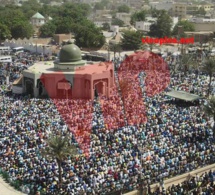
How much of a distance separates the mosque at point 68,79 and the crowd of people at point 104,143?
9.64ft

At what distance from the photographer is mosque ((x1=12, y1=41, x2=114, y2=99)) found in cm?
3859

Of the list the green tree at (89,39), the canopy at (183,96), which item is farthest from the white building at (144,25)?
the canopy at (183,96)

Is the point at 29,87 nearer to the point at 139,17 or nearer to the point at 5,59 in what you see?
the point at 5,59

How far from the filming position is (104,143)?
2553cm

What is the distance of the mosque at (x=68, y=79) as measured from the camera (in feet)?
127

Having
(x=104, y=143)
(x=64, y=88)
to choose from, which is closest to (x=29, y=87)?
(x=64, y=88)

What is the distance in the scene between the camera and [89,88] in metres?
38.3

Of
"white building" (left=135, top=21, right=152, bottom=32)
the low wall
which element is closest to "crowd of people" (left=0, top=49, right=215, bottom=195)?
the low wall

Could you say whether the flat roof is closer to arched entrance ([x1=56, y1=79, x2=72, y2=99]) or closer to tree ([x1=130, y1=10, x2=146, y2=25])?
arched entrance ([x1=56, y1=79, x2=72, y2=99])

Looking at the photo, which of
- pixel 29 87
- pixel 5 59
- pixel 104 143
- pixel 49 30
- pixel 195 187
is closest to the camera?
pixel 195 187

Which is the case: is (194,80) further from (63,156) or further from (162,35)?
(162,35)

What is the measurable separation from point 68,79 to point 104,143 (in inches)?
567

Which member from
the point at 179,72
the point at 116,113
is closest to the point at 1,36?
the point at 179,72

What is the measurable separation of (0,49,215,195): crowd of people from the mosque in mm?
2939
